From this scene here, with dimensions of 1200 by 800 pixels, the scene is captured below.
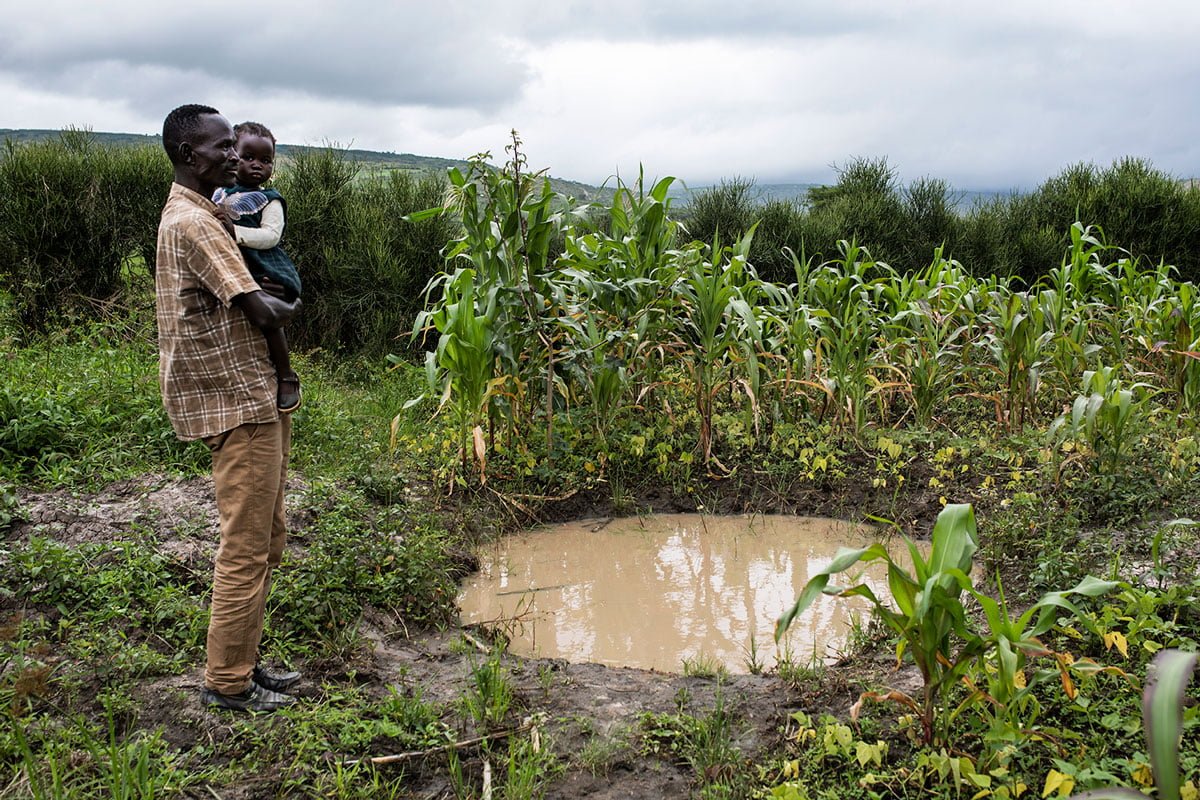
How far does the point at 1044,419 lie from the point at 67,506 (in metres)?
5.75

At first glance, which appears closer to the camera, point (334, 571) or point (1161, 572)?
point (1161, 572)

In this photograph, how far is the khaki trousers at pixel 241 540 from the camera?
8.95 ft

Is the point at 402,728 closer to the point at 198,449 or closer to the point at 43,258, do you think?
the point at 198,449

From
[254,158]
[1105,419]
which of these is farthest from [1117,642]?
[254,158]

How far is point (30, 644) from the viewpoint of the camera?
3289 millimetres

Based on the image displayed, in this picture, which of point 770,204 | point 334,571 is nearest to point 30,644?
point 334,571

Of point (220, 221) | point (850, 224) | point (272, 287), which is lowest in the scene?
point (272, 287)

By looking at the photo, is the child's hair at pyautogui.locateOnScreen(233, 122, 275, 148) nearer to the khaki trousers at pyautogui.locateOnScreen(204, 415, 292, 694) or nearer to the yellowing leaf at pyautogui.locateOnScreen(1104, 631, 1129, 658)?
the khaki trousers at pyautogui.locateOnScreen(204, 415, 292, 694)

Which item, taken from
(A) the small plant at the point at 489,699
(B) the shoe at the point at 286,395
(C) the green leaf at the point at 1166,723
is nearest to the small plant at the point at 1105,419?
(A) the small plant at the point at 489,699

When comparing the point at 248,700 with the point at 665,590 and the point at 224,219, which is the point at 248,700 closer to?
the point at 224,219

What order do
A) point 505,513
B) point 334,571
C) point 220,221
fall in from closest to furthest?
1. point 220,221
2. point 334,571
3. point 505,513

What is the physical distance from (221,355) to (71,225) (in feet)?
22.6

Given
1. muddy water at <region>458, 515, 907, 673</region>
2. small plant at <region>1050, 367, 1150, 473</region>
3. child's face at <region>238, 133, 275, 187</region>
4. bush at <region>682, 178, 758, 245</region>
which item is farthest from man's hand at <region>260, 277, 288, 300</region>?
bush at <region>682, 178, 758, 245</region>

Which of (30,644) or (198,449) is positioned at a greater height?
(198,449)
